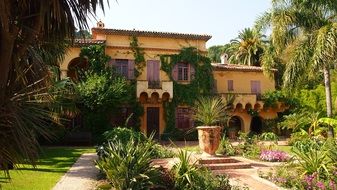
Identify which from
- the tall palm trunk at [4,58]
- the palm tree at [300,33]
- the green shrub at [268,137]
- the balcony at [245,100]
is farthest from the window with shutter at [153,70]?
the tall palm trunk at [4,58]

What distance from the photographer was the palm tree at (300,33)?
69.3ft

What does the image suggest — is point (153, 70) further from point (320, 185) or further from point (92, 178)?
point (320, 185)

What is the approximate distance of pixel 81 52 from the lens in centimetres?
2753

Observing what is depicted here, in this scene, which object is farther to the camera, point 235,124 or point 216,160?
point 235,124

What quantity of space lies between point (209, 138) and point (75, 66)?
1714cm

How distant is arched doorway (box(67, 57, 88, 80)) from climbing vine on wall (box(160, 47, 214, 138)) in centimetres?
591

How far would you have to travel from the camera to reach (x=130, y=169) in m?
9.01

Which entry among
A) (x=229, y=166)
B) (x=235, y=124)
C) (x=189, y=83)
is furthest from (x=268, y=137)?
(x=235, y=124)

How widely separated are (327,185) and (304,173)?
1.09 metres

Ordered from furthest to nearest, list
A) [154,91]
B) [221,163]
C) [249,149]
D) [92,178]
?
[154,91]
[249,149]
[221,163]
[92,178]

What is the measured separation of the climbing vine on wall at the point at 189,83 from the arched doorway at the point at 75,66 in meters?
5.91

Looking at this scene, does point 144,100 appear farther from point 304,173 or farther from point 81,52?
point 304,173

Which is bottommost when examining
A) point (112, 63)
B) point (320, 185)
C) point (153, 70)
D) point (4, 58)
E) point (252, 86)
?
point (320, 185)

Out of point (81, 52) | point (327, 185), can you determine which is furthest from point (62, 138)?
point (327, 185)
